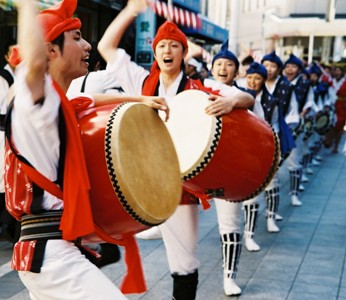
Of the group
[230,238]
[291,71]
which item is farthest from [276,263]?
[291,71]

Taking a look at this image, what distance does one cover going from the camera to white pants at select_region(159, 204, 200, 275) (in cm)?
319

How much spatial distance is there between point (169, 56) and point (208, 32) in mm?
13779

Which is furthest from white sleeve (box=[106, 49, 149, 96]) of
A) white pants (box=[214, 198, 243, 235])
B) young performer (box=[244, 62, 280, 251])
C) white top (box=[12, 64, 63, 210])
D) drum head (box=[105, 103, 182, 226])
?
young performer (box=[244, 62, 280, 251])

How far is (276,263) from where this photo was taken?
4.52m

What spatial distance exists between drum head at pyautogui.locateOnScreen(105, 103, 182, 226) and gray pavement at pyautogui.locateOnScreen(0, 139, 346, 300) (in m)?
1.58

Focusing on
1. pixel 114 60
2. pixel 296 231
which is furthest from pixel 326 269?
pixel 114 60

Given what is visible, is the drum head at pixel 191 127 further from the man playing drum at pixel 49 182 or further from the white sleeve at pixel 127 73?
the man playing drum at pixel 49 182

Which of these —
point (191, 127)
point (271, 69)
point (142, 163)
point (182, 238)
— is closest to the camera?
point (142, 163)

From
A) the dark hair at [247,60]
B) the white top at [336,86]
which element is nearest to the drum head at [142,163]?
the dark hair at [247,60]

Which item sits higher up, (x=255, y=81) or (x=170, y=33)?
(x=170, y=33)

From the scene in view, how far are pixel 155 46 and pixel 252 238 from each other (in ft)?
7.35

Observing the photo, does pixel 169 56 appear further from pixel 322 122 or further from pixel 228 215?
pixel 322 122

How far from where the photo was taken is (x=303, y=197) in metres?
7.23

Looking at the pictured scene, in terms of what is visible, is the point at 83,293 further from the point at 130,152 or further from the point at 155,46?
the point at 155,46
